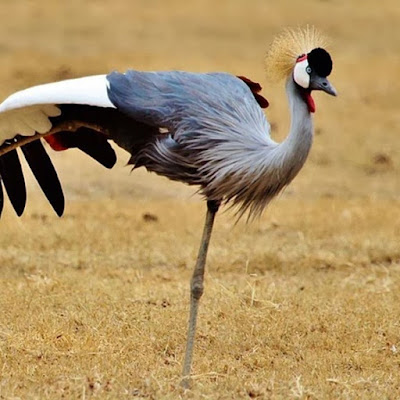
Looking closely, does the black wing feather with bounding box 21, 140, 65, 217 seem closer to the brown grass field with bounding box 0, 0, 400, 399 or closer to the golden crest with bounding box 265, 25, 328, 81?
the brown grass field with bounding box 0, 0, 400, 399

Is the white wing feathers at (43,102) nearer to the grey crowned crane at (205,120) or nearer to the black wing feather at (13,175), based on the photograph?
the grey crowned crane at (205,120)

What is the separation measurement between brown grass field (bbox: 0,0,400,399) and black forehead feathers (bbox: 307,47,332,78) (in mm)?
1325

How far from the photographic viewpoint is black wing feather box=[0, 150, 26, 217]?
5906 millimetres

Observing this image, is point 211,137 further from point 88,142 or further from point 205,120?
point 88,142

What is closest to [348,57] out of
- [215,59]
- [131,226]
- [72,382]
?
[215,59]

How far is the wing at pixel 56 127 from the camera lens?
5.30 meters

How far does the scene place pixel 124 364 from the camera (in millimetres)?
5457

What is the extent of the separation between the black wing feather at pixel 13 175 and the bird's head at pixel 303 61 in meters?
1.41

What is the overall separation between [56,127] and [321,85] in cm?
131

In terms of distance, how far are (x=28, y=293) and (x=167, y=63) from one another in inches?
370

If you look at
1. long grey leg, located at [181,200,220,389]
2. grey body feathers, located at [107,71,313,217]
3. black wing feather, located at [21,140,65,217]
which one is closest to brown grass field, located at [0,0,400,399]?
long grey leg, located at [181,200,220,389]

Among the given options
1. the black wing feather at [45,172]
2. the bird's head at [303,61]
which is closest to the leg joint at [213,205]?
the bird's head at [303,61]

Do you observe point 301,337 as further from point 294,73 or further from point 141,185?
point 141,185

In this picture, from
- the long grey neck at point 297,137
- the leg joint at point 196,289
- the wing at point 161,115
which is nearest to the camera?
the long grey neck at point 297,137
